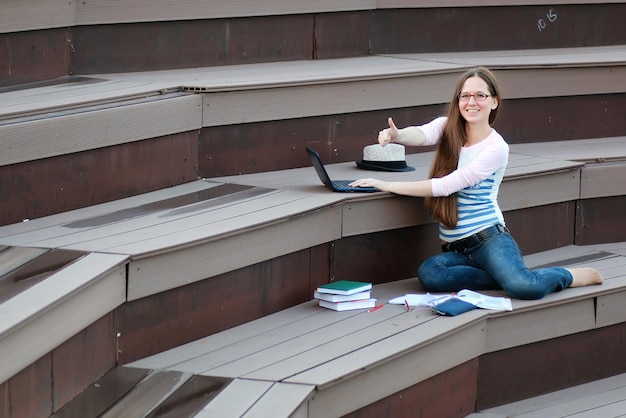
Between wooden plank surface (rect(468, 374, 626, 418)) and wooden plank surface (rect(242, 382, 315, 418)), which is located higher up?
wooden plank surface (rect(242, 382, 315, 418))

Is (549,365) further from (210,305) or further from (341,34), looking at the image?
(341,34)

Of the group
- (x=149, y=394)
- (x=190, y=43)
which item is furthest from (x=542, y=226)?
(x=149, y=394)

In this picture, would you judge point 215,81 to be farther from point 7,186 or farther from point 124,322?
point 124,322

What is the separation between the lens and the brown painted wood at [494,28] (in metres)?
4.79

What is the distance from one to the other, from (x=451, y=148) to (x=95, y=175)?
1.15 metres

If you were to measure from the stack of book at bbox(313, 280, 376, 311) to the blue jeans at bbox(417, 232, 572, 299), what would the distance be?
0.26 meters

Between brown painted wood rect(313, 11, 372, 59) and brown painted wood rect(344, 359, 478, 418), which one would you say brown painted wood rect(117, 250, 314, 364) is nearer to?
brown painted wood rect(344, 359, 478, 418)

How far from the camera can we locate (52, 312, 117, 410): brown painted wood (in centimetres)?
258

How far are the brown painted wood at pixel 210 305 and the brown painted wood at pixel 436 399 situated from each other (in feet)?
1.55

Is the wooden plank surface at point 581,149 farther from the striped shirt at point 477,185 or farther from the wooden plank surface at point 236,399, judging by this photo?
the wooden plank surface at point 236,399

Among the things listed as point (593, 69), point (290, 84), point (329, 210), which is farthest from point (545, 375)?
point (593, 69)

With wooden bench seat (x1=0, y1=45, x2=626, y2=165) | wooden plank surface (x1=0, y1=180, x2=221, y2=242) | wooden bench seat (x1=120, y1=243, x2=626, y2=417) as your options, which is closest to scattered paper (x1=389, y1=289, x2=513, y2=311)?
wooden bench seat (x1=120, y1=243, x2=626, y2=417)

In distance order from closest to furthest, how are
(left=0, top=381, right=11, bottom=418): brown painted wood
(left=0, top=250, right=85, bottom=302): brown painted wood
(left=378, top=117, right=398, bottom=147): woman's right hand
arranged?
1. (left=0, top=381, right=11, bottom=418): brown painted wood
2. (left=0, top=250, right=85, bottom=302): brown painted wood
3. (left=378, top=117, right=398, bottom=147): woman's right hand

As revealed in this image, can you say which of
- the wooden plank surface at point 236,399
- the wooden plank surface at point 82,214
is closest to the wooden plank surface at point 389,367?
the wooden plank surface at point 236,399
